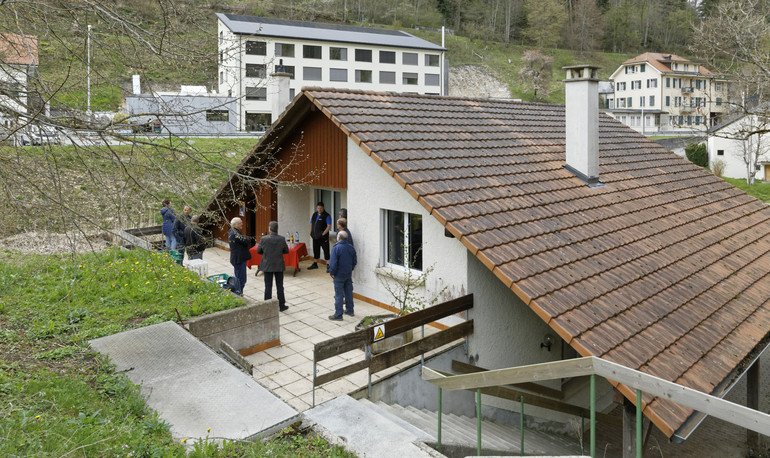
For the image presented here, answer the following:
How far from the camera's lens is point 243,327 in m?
8.47

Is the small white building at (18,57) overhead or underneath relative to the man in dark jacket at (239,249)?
overhead

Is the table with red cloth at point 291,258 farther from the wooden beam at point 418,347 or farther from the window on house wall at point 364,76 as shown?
the window on house wall at point 364,76

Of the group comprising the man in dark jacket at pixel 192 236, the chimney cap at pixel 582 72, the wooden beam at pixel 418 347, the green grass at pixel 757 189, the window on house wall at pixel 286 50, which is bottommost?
the wooden beam at pixel 418 347

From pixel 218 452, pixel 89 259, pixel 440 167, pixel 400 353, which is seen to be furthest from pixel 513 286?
pixel 89 259

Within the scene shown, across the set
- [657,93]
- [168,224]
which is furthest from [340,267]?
[657,93]

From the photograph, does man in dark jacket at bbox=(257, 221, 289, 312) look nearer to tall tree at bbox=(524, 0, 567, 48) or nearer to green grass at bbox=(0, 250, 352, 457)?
green grass at bbox=(0, 250, 352, 457)

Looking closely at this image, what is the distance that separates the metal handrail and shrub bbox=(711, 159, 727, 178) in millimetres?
49111

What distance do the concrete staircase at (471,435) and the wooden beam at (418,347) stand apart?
0.51 meters

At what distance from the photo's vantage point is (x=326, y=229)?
13328 millimetres

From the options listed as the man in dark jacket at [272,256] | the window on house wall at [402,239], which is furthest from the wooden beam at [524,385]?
the man in dark jacket at [272,256]

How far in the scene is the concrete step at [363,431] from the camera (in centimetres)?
507

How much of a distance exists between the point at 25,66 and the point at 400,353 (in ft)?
18.8

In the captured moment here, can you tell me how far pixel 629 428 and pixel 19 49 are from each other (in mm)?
8321

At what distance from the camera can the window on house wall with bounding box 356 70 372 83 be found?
65406mm
